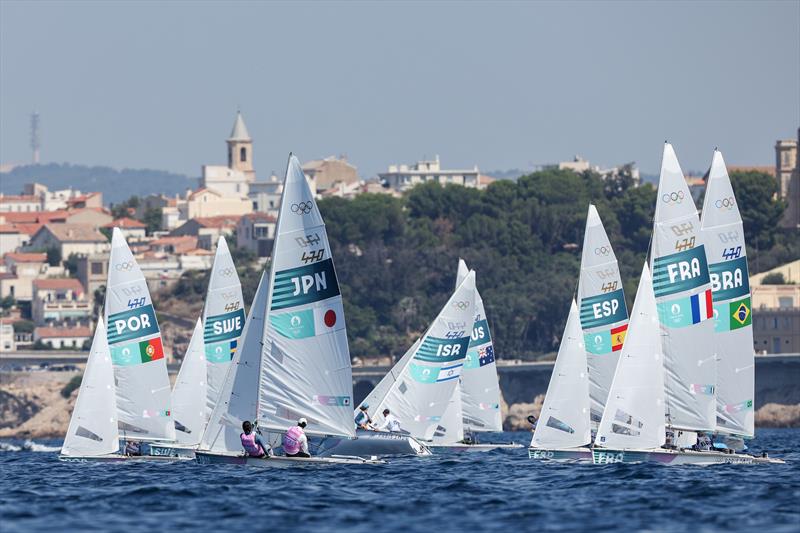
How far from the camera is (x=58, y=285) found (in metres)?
175

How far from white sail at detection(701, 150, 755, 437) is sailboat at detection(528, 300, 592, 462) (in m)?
4.46

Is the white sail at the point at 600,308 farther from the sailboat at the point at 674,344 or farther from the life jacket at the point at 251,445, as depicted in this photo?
the life jacket at the point at 251,445

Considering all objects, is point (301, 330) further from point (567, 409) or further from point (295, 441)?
point (567, 409)

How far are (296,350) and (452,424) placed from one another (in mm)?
17849

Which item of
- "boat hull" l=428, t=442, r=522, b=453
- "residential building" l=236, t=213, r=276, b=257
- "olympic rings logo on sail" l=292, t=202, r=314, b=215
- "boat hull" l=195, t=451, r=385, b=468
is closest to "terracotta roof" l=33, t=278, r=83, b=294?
"residential building" l=236, t=213, r=276, b=257

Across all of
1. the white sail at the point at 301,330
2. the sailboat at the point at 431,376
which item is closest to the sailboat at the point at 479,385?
the sailboat at the point at 431,376

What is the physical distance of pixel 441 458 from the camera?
178 feet

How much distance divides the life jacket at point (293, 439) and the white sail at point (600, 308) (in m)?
15.2

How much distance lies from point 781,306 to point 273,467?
100.0 meters

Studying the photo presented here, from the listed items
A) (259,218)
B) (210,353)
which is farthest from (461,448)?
(259,218)

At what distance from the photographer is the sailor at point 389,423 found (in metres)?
54.9

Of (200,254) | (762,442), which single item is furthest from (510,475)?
(200,254)

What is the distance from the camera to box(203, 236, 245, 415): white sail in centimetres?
5544

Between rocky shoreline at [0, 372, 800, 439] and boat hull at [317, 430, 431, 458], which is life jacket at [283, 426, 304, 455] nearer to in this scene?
boat hull at [317, 430, 431, 458]
